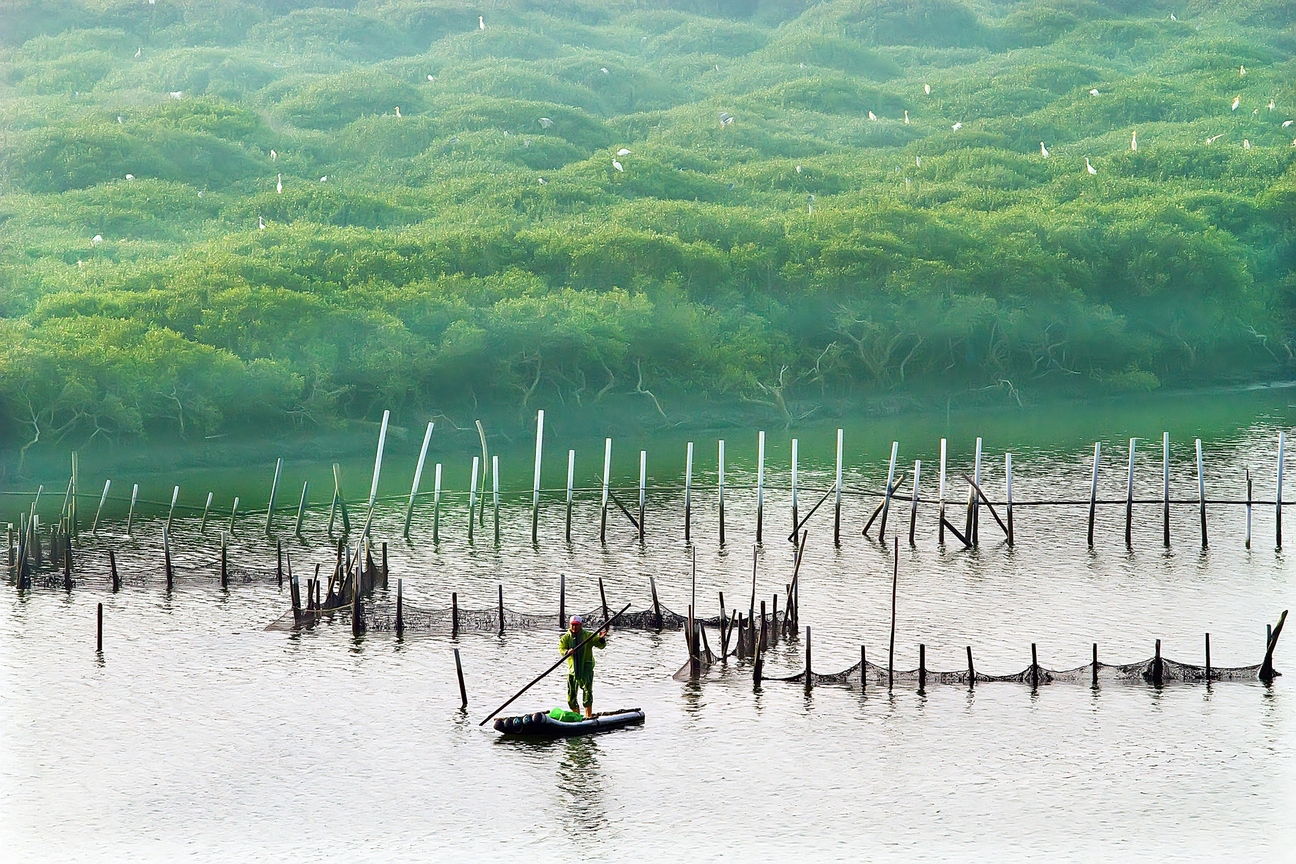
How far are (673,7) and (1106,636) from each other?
17270 cm

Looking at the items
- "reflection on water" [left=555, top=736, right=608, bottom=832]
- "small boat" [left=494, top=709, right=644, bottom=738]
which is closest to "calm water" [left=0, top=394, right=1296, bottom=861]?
"reflection on water" [left=555, top=736, right=608, bottom=832]

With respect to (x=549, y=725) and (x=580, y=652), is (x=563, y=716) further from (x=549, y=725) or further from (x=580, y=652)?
(x=580, y=652)

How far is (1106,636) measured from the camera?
35000 mm

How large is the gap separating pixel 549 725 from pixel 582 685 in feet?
3.05

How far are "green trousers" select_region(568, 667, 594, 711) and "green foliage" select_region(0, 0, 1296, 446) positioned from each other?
40338 millimetres

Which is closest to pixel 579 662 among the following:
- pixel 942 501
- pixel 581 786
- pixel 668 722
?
pixel 668 722

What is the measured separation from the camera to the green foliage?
71.4 meters

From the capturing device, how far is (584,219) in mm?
97312

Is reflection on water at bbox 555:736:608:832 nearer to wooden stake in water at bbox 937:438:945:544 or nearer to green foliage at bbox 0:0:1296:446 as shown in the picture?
wooden stake in water at bbox 937:438:945:544

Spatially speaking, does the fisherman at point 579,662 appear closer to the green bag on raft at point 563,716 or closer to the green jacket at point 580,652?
the green jacket at point 580,652

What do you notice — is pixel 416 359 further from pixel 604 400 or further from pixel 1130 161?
pixel 1130 161

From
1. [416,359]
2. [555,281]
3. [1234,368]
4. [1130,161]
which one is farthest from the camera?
[1130,161]

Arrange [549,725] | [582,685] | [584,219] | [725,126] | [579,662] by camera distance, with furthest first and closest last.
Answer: [725,126] → [584,219] → [582,685] → [579,662] → [549,725]

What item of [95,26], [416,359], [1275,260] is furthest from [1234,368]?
[95,26]
